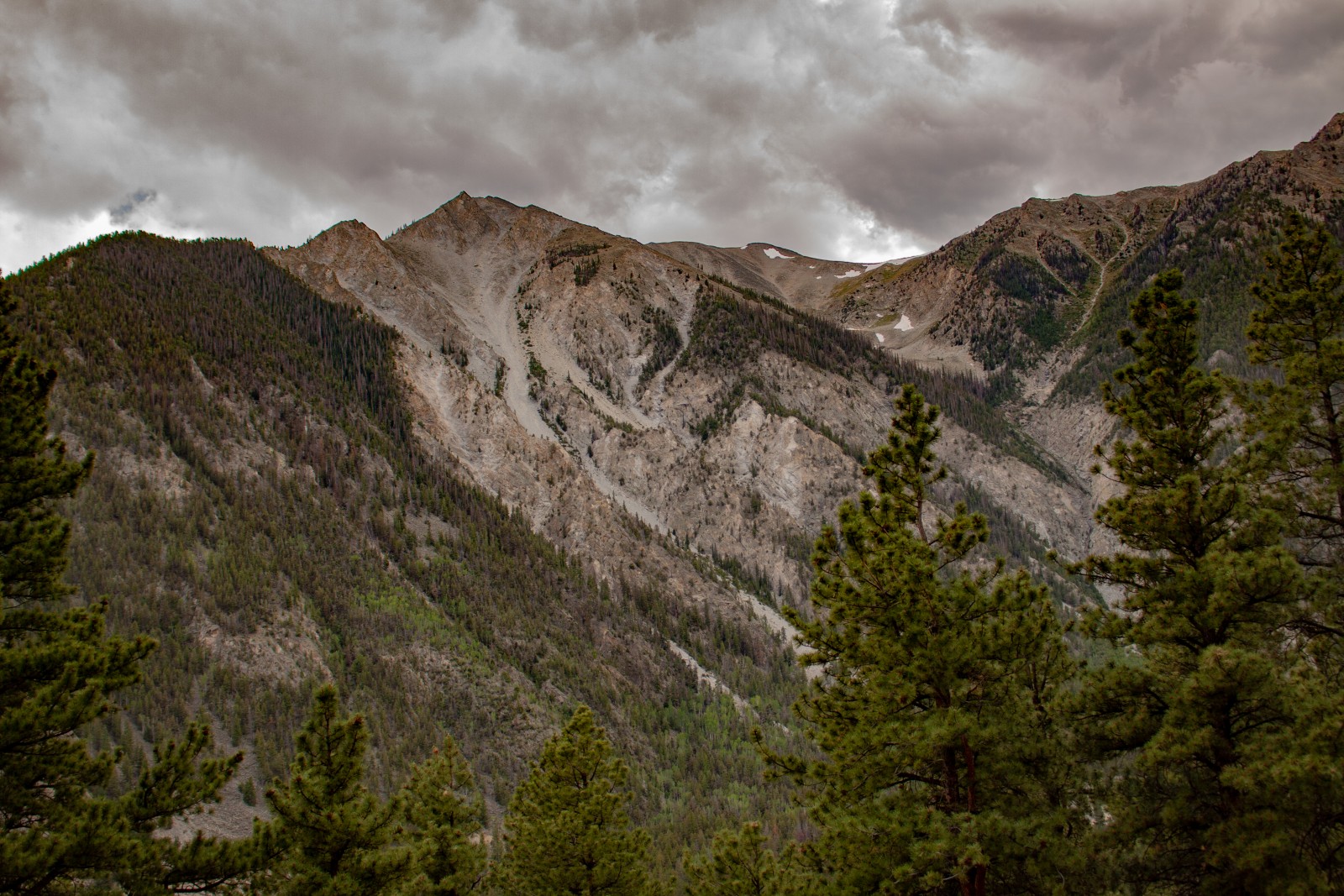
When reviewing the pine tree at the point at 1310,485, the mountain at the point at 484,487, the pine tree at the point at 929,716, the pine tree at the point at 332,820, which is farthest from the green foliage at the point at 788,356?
the pine tree at the point at 929,716

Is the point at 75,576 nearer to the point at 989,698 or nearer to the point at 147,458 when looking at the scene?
the point at 147,458

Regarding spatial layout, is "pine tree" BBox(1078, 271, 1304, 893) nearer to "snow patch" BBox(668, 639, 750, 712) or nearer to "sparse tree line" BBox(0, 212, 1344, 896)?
"sparse tree line" BBox(0, 212, 1344, 896)

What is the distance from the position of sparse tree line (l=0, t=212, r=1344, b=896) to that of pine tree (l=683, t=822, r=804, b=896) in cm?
641

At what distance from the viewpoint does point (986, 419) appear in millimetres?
192125

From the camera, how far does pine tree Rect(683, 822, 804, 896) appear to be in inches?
853

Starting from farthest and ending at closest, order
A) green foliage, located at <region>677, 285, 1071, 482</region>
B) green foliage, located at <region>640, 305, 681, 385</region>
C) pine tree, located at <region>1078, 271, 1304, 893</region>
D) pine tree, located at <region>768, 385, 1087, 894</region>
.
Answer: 1. green foliage, located at <region>640, 305, 681, 385</region>
2. green foliage, located at <region>677, 285, 1071, 482</region>
3. pine tree, located at <region>768, 385, 1087, 894</region>
4. pine tree, located at <region>1078, 271, 1304, 893</region>

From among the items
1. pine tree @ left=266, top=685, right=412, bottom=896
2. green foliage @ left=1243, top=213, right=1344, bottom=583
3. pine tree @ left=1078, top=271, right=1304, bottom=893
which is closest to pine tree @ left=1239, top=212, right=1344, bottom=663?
green foliage @ left=1243, top=213, right=1344, bottom=583

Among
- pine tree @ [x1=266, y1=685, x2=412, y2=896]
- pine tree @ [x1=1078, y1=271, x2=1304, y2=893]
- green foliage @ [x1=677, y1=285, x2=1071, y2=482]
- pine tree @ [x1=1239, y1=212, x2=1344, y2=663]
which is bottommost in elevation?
pine tree @ [x1=266, y1=685, x2=412, y2=896]

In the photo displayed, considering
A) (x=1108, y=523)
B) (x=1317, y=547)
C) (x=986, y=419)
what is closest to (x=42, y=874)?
(x=1108, y=523)

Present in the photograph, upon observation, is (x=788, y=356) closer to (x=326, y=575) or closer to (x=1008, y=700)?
(x=326, y=575)

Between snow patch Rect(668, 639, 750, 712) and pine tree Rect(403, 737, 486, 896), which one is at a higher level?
snow patch Rect(668, 639, 750, 712)

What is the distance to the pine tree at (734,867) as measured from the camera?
2166cm

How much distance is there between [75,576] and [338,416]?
54.8 metres

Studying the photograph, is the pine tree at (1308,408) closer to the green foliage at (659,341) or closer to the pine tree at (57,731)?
the pine tree at (57,731)
